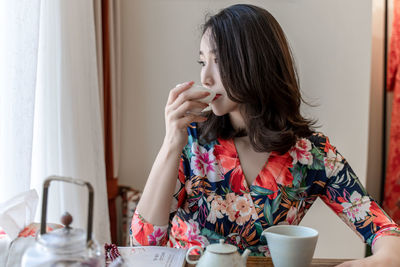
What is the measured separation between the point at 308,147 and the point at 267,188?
0.20 metres

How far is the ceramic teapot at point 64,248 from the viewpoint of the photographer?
0.54 meters

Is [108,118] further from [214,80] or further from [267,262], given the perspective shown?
[267,262]

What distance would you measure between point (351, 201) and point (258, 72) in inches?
17.7

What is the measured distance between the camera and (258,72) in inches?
46.1

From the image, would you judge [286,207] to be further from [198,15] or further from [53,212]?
[198,15]

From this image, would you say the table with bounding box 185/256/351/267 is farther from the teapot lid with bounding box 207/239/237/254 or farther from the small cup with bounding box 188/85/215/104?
the small cup with bounding box 188/85/215/104

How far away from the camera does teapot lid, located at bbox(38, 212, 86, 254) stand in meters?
0.54

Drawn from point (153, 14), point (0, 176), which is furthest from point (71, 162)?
point (153, 14)

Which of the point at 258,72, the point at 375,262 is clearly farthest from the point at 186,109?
the point at 375,262

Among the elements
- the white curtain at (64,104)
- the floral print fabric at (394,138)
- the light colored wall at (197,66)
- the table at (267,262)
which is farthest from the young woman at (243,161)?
the floral print fabric at (394,138)

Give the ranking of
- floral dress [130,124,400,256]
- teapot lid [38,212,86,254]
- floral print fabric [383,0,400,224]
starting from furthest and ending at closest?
floral print fabric [383,0,400,224] → floral dress [130,124,400,256] → teapot lid [38,212,86,254]

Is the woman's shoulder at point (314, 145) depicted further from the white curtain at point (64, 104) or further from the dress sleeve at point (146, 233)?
the white curtain at point (64, 104)

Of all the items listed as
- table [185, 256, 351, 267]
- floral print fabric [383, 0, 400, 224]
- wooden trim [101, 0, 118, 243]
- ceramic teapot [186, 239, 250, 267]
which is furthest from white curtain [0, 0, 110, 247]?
floral print fabric [383, 0, 400, 224]

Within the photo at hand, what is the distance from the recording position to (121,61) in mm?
2301
